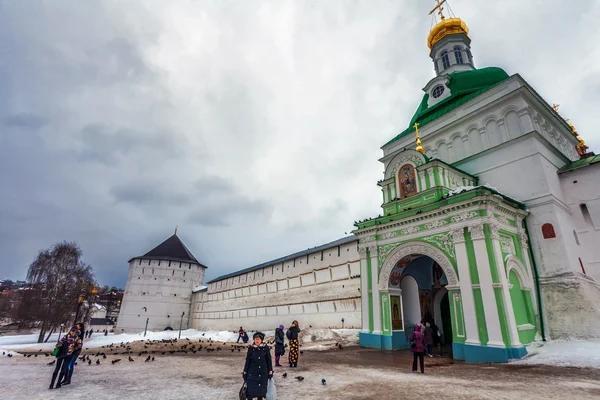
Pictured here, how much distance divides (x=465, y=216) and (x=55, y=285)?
3004 cm

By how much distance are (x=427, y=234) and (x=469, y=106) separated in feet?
29.5

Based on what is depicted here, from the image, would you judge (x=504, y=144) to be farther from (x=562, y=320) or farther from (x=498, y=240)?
(x=562, y=320)

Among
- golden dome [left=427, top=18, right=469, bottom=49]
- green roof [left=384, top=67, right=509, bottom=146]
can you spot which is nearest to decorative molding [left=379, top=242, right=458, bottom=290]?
green roof [left=384, top=67, right=509, bottom=146]

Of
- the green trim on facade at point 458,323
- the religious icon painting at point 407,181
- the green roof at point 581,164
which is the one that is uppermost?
the green roof at point 581,164

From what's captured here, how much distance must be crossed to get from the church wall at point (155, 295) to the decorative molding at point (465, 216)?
121ft

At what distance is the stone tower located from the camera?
36.6 meters

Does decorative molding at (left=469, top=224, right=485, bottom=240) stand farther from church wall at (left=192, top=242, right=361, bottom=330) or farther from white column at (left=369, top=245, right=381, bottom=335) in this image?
church wall at (left=192, top=242, right=361, bottom=330)

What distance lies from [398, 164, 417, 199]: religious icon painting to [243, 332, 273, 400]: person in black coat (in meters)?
11.2

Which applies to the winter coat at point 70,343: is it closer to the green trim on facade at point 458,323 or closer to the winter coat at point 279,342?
the winter coat at point 279,342

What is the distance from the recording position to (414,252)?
492 inches

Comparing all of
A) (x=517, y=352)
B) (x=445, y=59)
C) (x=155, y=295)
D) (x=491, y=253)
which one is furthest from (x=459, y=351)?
(x=155, y=295)

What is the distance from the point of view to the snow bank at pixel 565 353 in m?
8.52

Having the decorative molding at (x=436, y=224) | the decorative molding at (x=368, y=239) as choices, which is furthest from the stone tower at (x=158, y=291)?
the decorative molding at (x=436, y=224)

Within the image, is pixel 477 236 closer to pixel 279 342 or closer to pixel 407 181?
pixel 407 181
